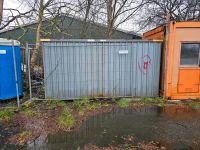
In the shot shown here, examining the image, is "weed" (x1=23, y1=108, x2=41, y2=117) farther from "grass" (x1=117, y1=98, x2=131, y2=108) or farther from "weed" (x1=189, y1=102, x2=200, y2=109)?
"weed" (x1=189, y1=102, x2=200, y2=109)

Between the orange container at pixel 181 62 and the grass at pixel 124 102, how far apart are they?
1.43 meters

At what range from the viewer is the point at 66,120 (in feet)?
20.5

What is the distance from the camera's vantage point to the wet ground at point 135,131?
4924mm

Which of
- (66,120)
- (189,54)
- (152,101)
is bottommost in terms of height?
(66,120)

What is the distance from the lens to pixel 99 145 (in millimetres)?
4859

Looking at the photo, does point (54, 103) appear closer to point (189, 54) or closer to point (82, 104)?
point (82, 104)

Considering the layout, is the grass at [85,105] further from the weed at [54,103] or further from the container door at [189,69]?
the container door at [189,69]

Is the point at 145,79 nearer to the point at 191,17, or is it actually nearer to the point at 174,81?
the point at 174,81

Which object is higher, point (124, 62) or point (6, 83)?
point (124, 62)

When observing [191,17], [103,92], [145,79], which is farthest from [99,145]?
[191,17]

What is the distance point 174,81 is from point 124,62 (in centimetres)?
197

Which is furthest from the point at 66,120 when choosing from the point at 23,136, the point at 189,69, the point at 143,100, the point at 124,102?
the point at 189,69

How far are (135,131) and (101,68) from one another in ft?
10.8

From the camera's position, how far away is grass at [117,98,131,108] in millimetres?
7838
